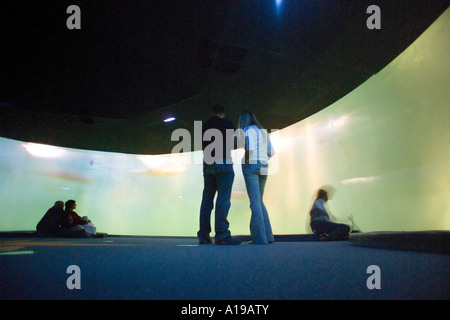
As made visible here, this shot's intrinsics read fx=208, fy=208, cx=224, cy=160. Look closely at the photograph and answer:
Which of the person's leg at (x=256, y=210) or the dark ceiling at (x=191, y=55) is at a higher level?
the dark ceiling at (x=191, y=55)

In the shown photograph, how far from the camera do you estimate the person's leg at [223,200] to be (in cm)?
236

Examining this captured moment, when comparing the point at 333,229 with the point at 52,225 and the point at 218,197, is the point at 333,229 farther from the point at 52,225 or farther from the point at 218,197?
the point at 52,225

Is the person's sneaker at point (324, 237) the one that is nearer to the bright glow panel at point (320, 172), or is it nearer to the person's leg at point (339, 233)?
the person's leg at point (339, 233)

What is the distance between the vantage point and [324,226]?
3.62m

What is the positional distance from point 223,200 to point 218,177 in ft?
0.89

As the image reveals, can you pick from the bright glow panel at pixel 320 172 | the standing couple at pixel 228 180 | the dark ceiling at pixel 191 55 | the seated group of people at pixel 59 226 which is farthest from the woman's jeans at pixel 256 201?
the seated group of people at pixel 59 226

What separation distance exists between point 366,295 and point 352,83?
479 cm

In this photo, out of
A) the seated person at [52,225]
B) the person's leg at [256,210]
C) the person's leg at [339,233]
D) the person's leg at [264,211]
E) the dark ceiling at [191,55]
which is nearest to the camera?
the person's leg at [256,210]

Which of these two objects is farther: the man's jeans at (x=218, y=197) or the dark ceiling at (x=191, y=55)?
the dark ceiling at (x=191, y=55)

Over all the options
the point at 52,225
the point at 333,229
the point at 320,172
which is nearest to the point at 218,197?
the point at 333,229

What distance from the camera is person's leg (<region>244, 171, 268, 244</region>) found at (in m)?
2.47

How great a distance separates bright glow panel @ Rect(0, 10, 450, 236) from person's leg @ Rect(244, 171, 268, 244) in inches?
109

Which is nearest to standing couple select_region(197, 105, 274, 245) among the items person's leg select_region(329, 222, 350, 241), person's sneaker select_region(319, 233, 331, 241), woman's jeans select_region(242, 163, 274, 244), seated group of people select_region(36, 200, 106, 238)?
woman's jeans select_region(242, 163, 274, 244)

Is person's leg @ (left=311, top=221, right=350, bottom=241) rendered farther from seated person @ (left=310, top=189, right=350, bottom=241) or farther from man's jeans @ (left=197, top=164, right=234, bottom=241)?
man's jeans @ (left=197, top=164, right=234, bottom=241)
